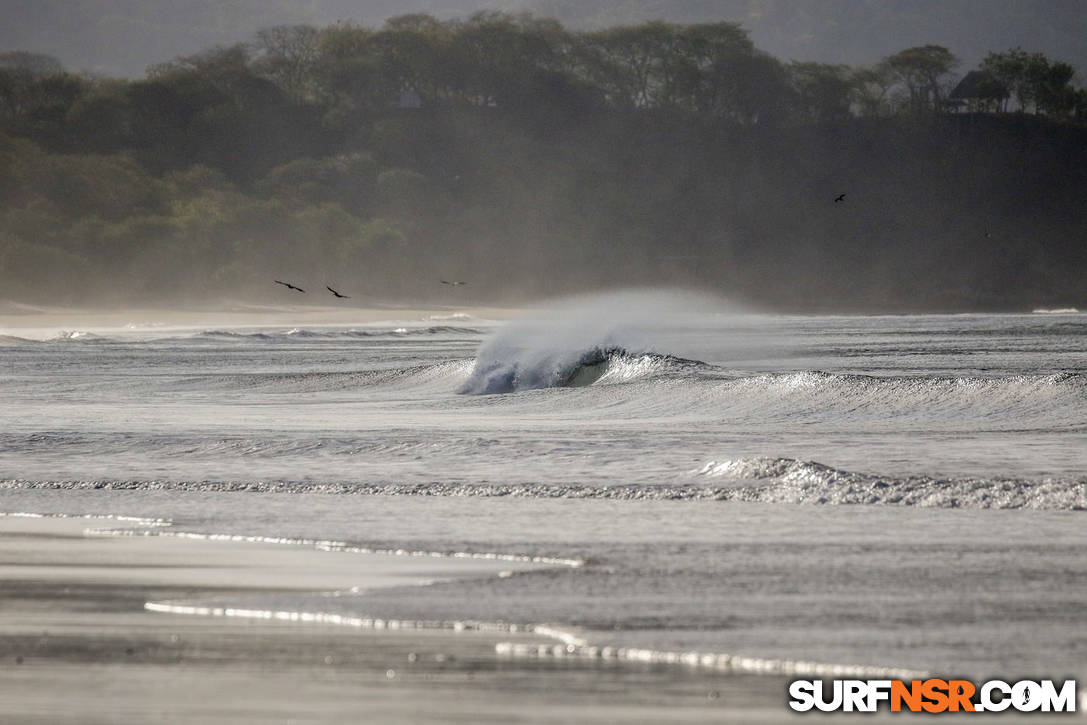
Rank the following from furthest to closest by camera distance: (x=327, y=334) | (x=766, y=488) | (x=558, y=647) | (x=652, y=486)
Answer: (x=327, y=334) < (x=652, y=486) < (x=766, y=488) < (x=558, y=647)

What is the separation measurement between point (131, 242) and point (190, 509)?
104640 millimetres

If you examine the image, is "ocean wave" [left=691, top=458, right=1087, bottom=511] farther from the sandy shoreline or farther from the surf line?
the sandy shoreline

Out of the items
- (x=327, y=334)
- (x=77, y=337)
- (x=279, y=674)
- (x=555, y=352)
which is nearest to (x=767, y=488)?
(x=279, y=674)

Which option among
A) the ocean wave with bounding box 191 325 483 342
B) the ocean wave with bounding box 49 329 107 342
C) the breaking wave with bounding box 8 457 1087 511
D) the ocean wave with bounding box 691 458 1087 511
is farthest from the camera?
the ocean wave with bounding box 191 325 483 342

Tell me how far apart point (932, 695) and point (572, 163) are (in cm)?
14667

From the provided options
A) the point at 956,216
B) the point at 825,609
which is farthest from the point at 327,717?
the point at 956,216

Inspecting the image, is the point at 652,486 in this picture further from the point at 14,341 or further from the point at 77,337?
the point at 77,337

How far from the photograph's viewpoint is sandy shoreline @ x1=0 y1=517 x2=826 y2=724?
6.37 metres

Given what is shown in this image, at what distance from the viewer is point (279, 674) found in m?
7.01

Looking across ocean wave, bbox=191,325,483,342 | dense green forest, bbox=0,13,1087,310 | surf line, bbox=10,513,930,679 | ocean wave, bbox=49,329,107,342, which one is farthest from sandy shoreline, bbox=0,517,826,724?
dense green forest, bbox=0,13,1087,310

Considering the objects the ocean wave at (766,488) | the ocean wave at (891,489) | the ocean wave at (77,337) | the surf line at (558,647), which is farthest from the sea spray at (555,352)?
the ocean wave at (77,337)

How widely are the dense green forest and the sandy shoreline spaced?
357ft

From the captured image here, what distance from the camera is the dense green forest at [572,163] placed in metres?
127

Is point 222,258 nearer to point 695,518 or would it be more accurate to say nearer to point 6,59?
point 6,59
